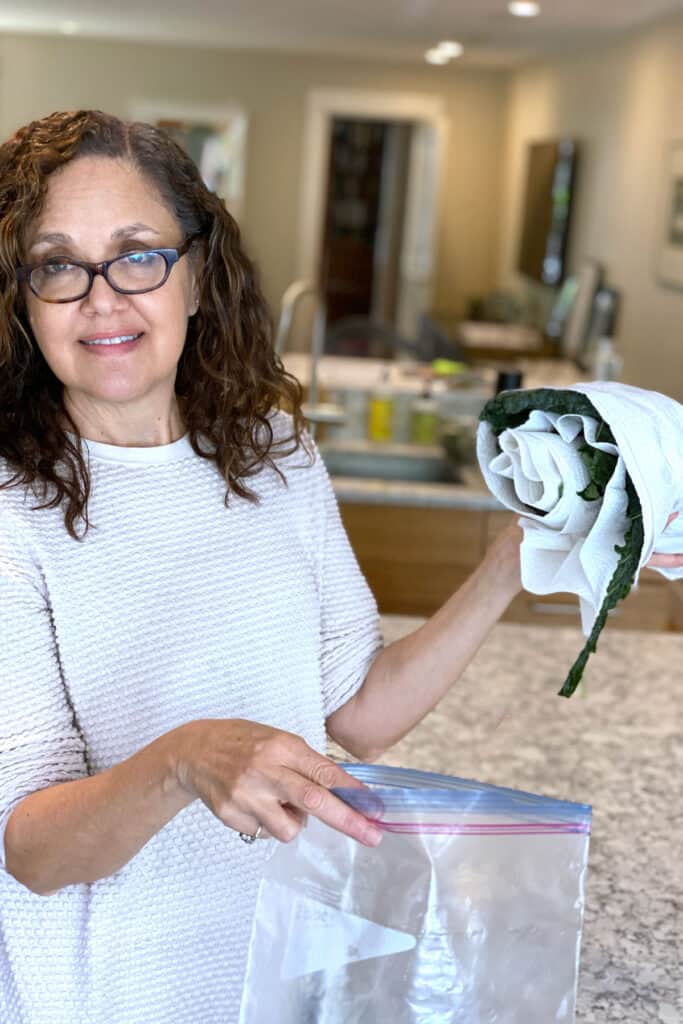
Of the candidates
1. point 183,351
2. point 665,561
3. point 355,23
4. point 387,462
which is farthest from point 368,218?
point 665,561

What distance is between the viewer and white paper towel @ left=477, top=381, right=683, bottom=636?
0.85 meters

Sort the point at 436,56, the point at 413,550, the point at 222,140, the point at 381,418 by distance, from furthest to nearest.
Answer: the point at 222,140
the point at 436,56
the point at 381,418
the point at 413,550

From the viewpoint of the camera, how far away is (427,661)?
3.85ft

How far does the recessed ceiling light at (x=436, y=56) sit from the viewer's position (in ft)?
30.3

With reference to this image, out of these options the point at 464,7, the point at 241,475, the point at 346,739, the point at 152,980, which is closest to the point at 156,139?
the point at 241,475

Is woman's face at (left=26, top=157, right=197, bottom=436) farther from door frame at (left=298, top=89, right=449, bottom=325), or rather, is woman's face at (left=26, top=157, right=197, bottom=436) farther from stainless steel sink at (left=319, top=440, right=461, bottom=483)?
door frame at (left=298, top=89, right=449, bottom=325)

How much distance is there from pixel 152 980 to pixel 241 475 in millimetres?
442

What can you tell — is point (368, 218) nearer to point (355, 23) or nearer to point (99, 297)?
point (355, 23)

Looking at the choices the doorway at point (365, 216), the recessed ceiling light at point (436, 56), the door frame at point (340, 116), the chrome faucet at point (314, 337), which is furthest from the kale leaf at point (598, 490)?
the doorway at point (365, 216)

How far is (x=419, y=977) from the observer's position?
2.83ft

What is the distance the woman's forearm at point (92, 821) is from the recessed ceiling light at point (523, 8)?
6060 millimetres

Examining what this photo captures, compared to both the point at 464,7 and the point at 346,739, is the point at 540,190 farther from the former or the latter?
the point at 346,739

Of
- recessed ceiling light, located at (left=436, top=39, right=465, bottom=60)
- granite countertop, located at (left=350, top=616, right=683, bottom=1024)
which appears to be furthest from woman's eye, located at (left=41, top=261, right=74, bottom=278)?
recessed ceiling light, located at (left=436, top=39, right=465, bottom=60)

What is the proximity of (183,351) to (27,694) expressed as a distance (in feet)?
1.37
